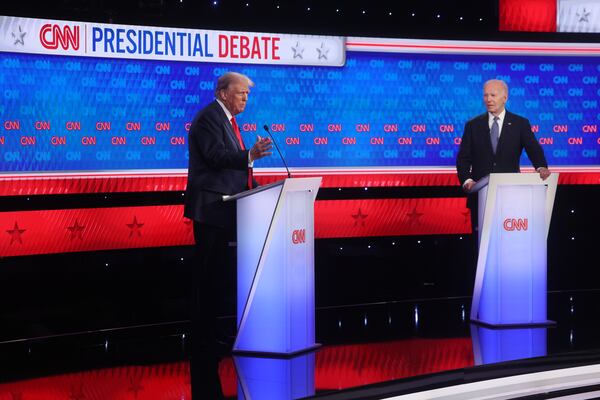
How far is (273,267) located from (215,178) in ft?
2.06

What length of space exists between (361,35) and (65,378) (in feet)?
10.7

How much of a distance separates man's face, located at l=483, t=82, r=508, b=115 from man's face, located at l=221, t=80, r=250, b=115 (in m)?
1.81

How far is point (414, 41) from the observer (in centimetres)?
686

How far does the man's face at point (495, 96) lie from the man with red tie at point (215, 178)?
1792 millimetres

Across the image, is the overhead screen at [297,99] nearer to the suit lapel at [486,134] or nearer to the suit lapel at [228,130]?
the suit lapel at [486,134]

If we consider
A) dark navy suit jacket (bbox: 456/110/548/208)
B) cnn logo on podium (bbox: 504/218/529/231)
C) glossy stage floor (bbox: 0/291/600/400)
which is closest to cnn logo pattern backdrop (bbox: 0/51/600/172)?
dark navy suit jacket (bbox: 456/110/548/208)

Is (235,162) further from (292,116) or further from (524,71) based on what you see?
(524,71)

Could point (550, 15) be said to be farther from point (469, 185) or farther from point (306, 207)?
point (306, 207)

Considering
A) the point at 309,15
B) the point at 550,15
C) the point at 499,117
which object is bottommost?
the point at 499,117

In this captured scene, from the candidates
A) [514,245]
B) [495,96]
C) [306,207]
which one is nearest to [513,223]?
[514,245]

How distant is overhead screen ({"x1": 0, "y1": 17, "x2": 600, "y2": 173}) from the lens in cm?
574

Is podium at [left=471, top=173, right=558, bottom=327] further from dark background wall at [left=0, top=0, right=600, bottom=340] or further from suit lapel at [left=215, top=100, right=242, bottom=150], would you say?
suit lapel at [left=215, top=100, right=242, bottom=150]

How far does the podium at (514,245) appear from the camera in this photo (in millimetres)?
5695

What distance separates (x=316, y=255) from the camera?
6.79 metres
